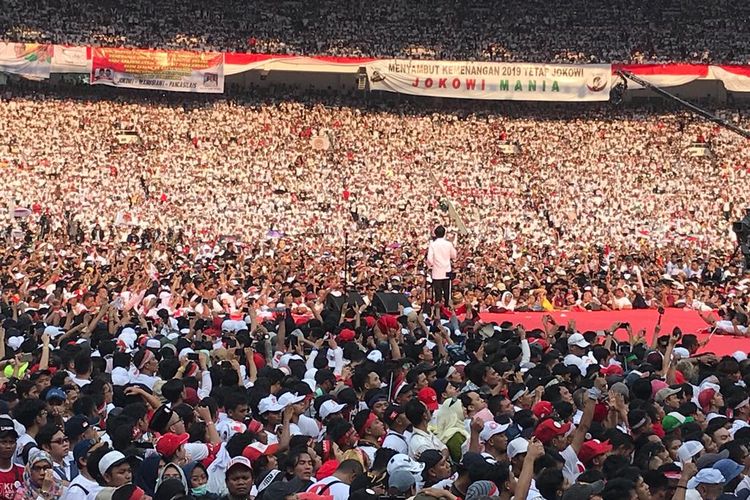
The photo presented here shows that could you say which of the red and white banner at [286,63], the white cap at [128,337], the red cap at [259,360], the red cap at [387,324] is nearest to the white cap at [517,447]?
the red cap at [259,360]

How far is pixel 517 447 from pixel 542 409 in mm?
1261

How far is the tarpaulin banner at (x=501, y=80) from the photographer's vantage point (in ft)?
122

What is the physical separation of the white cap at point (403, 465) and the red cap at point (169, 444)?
1.38 metres

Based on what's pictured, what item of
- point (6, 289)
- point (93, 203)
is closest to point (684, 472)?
point (6, 289)

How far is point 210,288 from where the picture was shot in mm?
17656

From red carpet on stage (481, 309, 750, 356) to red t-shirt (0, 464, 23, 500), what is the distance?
1092 cm

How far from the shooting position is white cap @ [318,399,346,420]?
8.33 m

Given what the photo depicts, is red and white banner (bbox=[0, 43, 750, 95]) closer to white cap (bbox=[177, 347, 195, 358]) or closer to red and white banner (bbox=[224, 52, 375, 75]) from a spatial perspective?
red and white banner (bbox=[224, 52, 375, 75])

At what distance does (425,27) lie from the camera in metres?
40.2

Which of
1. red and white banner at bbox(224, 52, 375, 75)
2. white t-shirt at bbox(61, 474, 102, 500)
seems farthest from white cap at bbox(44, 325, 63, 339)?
Result: red and white banner at bbox(224, 52, 375, 75)

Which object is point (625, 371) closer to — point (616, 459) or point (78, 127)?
point (616, 459)

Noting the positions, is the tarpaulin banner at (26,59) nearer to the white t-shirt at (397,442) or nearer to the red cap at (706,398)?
the red cap at (706,398)

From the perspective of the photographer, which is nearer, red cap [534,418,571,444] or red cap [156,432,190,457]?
red cap [156,432,190,457]

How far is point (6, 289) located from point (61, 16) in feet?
73.0
